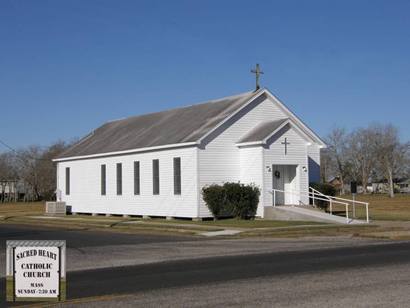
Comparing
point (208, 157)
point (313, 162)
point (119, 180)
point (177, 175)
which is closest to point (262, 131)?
point (208, 157)

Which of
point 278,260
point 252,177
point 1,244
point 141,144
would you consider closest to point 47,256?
point 278,260

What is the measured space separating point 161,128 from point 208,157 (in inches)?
248

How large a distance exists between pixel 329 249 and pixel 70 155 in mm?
29181

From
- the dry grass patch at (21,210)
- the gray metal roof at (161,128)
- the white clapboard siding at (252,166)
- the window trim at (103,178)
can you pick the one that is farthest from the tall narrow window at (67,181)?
the white clapboard siding at (252,166)

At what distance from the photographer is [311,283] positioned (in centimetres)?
1172

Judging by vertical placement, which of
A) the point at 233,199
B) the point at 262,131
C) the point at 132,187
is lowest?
the point at 233,199

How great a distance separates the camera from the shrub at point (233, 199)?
32.0 metres

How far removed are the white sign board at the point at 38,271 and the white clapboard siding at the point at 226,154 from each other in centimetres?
2489

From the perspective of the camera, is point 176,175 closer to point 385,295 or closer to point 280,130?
point 280,130

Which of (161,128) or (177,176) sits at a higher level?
(161,128)

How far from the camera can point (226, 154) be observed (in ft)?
110

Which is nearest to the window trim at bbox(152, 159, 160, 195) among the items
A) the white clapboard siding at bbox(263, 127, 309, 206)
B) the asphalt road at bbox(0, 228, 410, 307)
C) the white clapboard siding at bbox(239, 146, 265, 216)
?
the white clapboard siding at bbox(239, 146, 265, 216)

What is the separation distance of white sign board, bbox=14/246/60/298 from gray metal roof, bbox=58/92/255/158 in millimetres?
24651

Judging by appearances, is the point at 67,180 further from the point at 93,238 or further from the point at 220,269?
the point at 220,269
